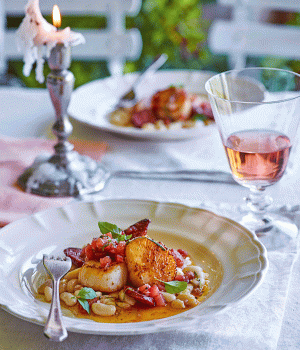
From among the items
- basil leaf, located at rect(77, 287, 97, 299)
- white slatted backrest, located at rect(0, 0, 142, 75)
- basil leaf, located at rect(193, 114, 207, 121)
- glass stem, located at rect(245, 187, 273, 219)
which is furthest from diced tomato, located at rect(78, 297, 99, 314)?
white slatted backrest, located at rect(0, 0, 142, 75)

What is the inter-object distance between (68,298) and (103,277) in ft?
0.23

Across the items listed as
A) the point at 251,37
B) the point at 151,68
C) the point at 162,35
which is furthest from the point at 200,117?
the point at 162,35

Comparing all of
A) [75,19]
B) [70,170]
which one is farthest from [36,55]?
[75,19]

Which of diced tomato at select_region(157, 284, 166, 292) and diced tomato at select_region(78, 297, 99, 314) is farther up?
diced tomato at select_region(157, 284, 166, 292)

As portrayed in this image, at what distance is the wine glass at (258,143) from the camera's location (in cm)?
108

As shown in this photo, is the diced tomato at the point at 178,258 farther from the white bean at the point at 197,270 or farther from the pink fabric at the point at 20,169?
the pink fabric at the point at 20,169

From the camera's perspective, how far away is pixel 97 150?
156 centimetres

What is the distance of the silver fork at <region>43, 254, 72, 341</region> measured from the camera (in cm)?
71

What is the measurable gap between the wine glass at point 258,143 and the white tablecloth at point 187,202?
0.33 feet

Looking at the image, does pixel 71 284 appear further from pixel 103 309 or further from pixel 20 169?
pixel 20 169

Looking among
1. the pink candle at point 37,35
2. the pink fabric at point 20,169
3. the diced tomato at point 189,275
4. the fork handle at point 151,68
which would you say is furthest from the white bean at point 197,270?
the fork handle at point 151,68

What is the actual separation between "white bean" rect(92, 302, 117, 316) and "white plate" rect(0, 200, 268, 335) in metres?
0.03

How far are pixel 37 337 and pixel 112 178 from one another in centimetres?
66

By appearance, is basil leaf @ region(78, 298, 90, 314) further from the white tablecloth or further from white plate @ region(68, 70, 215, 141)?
white plate @ region(68, 70, 215, 141)
